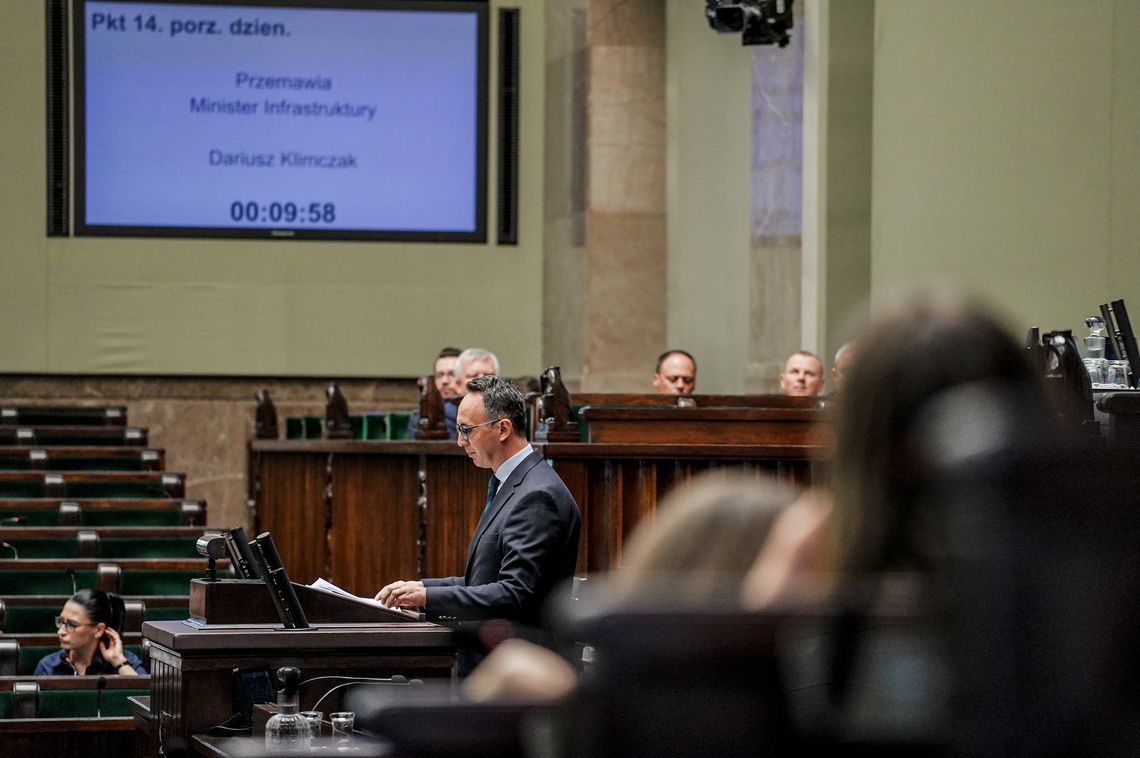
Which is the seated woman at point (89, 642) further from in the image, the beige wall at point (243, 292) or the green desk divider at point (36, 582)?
the beige wall at point (243, 292)

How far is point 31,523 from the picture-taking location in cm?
981

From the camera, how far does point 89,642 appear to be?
6938 millimetres

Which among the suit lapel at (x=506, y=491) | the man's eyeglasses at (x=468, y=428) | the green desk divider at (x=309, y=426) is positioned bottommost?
the green desk divider at (x=309, y=426)

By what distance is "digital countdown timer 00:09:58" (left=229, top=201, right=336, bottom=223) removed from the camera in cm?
1331

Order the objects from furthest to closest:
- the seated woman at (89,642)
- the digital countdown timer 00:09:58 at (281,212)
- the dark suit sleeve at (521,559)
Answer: the digital countdown timer 00:09:58 at (281,212) < the seated woman at (89,642) < the dark suit sleeve at (521,559)

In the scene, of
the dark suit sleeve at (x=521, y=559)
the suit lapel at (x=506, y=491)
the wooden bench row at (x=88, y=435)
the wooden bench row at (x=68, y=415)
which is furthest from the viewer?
the wooden bench row at (x=68, y=415)

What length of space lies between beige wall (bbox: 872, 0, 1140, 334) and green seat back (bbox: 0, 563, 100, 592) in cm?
455

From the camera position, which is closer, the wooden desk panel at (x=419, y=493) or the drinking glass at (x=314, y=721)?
the drinking glass at (x=314, y=721)

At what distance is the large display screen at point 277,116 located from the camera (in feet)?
42.8

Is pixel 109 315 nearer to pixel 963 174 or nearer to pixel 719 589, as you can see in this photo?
pixel 963 174

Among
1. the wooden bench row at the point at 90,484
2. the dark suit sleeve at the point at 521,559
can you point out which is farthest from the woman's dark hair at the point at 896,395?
the wooden bench row at the point at 90,484

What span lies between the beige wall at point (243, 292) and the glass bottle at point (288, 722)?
9.31 metres

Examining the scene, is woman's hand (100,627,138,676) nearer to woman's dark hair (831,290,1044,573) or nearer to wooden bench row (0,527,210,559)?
wooden bench row (0,527,210,559)

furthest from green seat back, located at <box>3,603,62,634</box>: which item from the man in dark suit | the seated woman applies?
the man in dark suit
